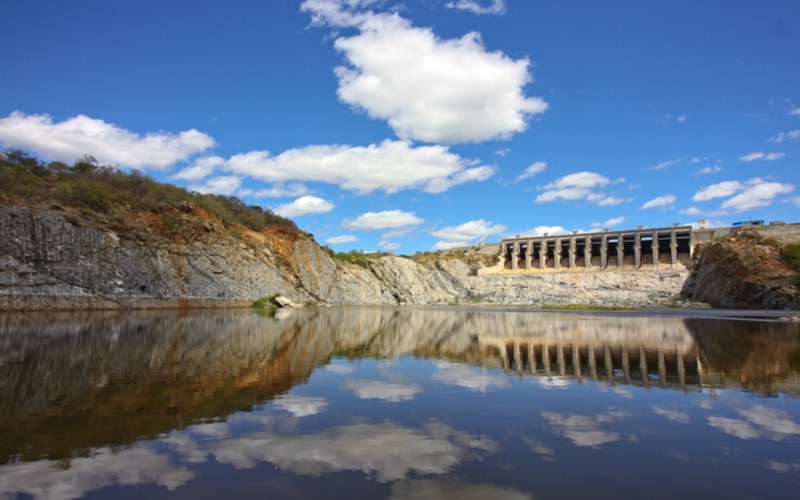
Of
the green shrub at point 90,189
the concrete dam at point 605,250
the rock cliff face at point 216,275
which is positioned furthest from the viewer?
the concrete dam at point 605,250

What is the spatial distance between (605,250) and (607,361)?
243 ft

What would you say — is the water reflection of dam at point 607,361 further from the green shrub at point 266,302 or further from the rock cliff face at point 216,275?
the green shrub at point 266,302

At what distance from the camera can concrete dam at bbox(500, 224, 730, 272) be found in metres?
76.0

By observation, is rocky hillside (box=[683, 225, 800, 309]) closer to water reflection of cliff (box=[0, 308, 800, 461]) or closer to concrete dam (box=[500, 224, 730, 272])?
concrete dam (box=[500, 224, 730, 272])

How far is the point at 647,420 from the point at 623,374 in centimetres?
485

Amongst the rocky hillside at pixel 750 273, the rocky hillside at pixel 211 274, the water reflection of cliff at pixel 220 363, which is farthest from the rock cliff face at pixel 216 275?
the water reflection of cliff at pixel 220 363

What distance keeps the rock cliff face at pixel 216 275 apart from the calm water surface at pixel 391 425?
2191 cm

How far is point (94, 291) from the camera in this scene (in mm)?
36062

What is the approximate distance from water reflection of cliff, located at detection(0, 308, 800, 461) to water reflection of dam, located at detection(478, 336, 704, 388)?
38 millimetres

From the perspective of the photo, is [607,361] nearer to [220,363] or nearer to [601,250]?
[220,363]

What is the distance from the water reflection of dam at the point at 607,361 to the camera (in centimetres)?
1198

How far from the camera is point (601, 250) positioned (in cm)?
8312

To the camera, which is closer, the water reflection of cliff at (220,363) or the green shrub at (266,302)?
the water reflection of cliff at (220,363)

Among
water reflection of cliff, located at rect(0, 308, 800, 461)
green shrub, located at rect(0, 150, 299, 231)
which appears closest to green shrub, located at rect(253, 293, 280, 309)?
green shrub, located at rect(0, 150, 299, 231)
